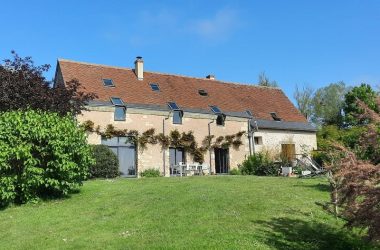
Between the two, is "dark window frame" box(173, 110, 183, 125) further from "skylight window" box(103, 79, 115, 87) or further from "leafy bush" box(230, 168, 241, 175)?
"leafy bush" box(230, 168, 241, 175)

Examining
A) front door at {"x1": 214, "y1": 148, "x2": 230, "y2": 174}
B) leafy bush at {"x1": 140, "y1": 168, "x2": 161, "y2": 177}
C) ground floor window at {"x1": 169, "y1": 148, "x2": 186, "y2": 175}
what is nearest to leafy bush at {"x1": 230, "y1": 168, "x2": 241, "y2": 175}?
front door at {"x1": 214, "y1": 148, "x2": 230, "y2": 174}

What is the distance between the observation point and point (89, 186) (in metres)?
17.1

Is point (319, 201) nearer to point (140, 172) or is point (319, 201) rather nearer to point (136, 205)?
point (136, 205)

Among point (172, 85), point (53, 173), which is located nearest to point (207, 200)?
point (53, 173)

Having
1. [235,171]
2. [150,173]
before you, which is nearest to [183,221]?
[150,173]

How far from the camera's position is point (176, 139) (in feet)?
93.4

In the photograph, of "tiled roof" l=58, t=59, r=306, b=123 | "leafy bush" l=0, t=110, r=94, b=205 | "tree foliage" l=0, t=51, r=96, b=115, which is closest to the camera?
"leafy bush" l=0, t=110, r=94, b=205

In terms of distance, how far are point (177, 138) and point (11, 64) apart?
11.7 metres

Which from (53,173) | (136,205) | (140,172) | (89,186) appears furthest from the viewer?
(140,172)

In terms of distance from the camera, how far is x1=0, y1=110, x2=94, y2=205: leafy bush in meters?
13.6

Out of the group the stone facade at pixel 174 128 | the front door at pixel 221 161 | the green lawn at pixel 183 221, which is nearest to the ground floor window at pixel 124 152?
the stone facade at pixel 174 128

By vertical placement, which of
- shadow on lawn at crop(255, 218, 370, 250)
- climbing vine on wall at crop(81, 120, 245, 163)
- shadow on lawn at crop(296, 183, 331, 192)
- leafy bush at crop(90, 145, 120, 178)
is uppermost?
climbing vine on wall at crop(81, 120, 245, 163)

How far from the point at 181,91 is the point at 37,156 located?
18.2m

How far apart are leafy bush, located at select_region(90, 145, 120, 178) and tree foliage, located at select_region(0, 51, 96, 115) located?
4109 mm
